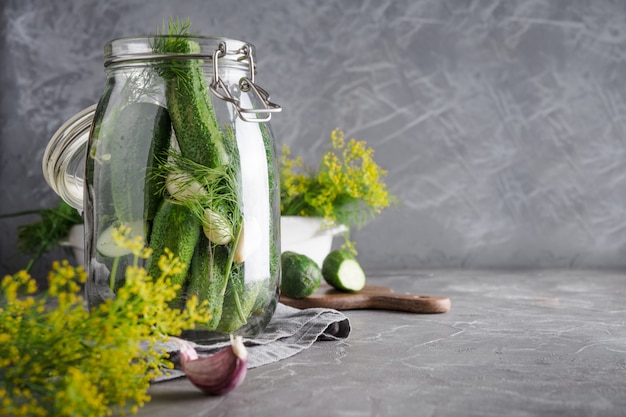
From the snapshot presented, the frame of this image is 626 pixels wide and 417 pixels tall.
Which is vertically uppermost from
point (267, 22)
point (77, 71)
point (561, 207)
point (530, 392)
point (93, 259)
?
point (267, 22)

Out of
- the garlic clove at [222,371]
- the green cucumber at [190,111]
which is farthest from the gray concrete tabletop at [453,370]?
the green cucumber at [190,111]

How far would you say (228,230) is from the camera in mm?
767

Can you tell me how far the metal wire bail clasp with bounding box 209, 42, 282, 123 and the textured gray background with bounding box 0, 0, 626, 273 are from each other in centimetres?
84

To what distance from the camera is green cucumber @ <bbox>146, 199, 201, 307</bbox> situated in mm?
749

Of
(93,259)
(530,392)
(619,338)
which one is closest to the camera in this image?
(530,392)

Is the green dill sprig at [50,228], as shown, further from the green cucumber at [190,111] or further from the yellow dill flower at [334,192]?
the green cucumber at [190,111]

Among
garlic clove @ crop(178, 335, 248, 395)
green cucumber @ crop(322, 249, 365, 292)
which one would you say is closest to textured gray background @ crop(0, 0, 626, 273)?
green cucumber @ crop(322, 249, 365, 292)

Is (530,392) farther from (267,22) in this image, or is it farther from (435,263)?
(267,22)

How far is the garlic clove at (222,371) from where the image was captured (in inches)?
26.0

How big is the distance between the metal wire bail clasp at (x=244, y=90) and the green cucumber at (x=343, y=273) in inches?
16.1

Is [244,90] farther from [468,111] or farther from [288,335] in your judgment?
[468,111]

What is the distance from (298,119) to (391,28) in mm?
302

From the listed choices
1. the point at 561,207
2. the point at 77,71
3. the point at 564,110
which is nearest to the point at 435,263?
the point at 561,207

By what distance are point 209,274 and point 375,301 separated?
45 centimetres
